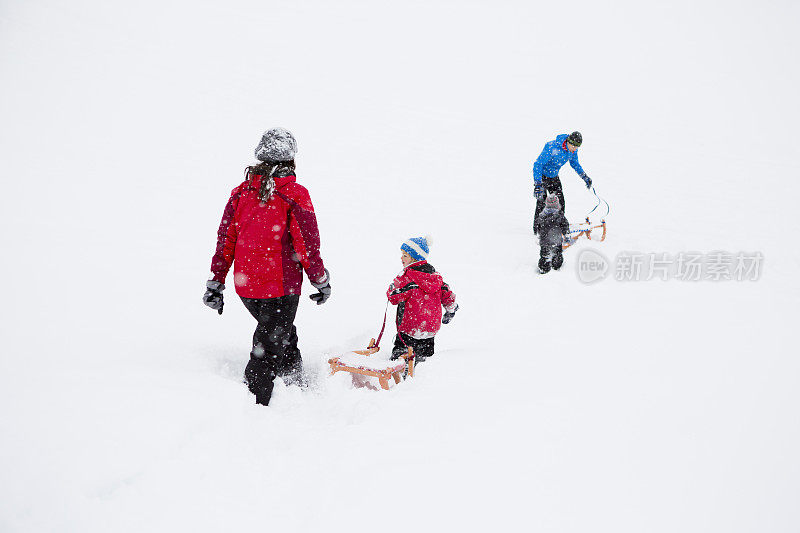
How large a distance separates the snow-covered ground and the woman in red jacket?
1.24 feet

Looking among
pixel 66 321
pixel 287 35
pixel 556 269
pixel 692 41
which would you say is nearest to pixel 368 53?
pixel 287 35

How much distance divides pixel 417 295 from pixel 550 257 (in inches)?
134

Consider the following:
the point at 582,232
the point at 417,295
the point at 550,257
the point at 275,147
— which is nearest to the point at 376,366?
the point at 417,295

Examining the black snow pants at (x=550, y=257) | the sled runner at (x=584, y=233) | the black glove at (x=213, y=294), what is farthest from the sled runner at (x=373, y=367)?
the sled runner at (x=584, y=233)

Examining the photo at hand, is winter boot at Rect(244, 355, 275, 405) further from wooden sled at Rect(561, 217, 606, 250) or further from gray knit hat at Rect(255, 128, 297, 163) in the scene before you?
wooden sled at Rect(561, 217, 606, 250)

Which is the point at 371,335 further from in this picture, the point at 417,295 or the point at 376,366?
the point at 376,366

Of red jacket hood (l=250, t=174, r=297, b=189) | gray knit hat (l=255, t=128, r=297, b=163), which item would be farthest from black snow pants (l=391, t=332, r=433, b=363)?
gray knit hat (l=255, t=128, r=297, b=163)

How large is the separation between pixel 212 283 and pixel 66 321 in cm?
150

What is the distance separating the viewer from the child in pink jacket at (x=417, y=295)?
13.4 feet

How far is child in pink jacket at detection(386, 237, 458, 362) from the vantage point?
13.4ft

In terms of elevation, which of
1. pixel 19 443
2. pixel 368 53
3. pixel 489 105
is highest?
pixel 368 53

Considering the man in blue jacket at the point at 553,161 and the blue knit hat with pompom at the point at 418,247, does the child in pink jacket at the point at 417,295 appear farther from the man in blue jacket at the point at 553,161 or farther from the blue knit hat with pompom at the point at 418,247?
the man in blue jacket at the point at 553,161

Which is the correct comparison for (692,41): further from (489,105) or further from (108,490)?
(108,490)

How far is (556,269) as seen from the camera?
705 centimetres
